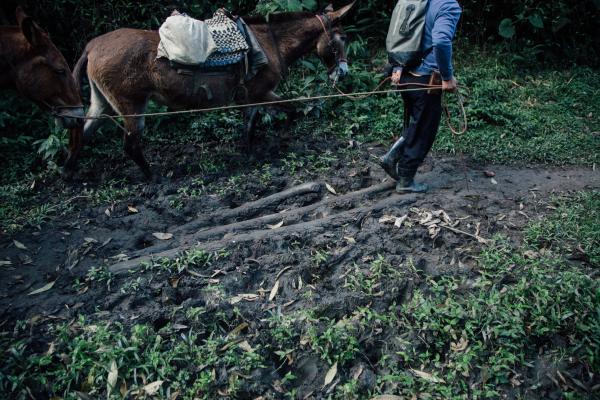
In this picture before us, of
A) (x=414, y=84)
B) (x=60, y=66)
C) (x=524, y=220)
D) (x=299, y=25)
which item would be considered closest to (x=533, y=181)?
(x=524, y=220)

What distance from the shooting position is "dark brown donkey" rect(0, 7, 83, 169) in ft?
15.3

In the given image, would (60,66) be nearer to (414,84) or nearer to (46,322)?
(46,322)

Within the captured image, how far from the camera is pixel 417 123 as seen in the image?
4.76 meters

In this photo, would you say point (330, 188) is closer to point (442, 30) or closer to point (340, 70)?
point (340, 70)

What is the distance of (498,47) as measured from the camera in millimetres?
8570

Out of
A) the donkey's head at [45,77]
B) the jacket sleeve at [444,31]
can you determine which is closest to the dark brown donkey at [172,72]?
the donkey's head at [45,77]

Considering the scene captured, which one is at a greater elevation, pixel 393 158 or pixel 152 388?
pixel 393 158

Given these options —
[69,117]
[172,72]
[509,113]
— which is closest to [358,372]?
[172,72]

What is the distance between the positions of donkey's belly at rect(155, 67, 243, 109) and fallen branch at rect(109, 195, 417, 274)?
197cm

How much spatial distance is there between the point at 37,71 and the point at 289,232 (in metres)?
3.12

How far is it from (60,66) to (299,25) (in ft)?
9.36

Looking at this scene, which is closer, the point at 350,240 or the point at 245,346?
the point at 245,346

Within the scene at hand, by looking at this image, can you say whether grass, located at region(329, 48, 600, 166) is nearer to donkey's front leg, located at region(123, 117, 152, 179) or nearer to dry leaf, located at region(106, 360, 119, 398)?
donkey's front leg, located at region(123, 117, 152, 179)

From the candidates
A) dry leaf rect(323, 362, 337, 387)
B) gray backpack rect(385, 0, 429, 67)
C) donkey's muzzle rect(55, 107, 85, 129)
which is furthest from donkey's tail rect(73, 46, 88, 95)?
dry leaf rect(323, 362, 337, 387)
